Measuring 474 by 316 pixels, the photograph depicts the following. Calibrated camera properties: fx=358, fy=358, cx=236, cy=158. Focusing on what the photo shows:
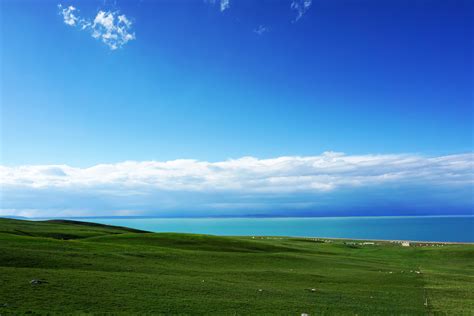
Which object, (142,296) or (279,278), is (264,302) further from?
(279,278)

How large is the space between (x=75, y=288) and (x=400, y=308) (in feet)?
78.7

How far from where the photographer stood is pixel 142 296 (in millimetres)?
25234

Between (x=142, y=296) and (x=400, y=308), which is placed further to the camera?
(x=400, y=308)

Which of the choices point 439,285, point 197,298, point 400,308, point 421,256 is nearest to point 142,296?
point 197,298

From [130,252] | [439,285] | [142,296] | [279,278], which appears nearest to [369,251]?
[439,285]

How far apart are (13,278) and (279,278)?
80.9ft

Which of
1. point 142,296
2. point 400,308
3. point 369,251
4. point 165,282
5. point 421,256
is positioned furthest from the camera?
point 369,251

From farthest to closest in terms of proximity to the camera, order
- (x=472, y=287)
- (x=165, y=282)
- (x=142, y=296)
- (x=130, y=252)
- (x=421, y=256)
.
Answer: (x=421, y=256) → (x=130, y=252) → (x=472, y=287) → (x=165, y=282) → (x=142, y=296)

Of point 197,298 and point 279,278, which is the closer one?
point 197,298

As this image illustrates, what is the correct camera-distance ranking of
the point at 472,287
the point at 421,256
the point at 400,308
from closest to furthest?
the point at 400,308, the point at 472,287, the point at 421,256

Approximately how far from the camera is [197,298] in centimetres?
2616

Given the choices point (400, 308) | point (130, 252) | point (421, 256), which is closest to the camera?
point (400, 308)

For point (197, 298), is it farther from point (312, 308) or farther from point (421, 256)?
point (421, 256)

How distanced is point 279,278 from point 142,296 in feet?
58.1
